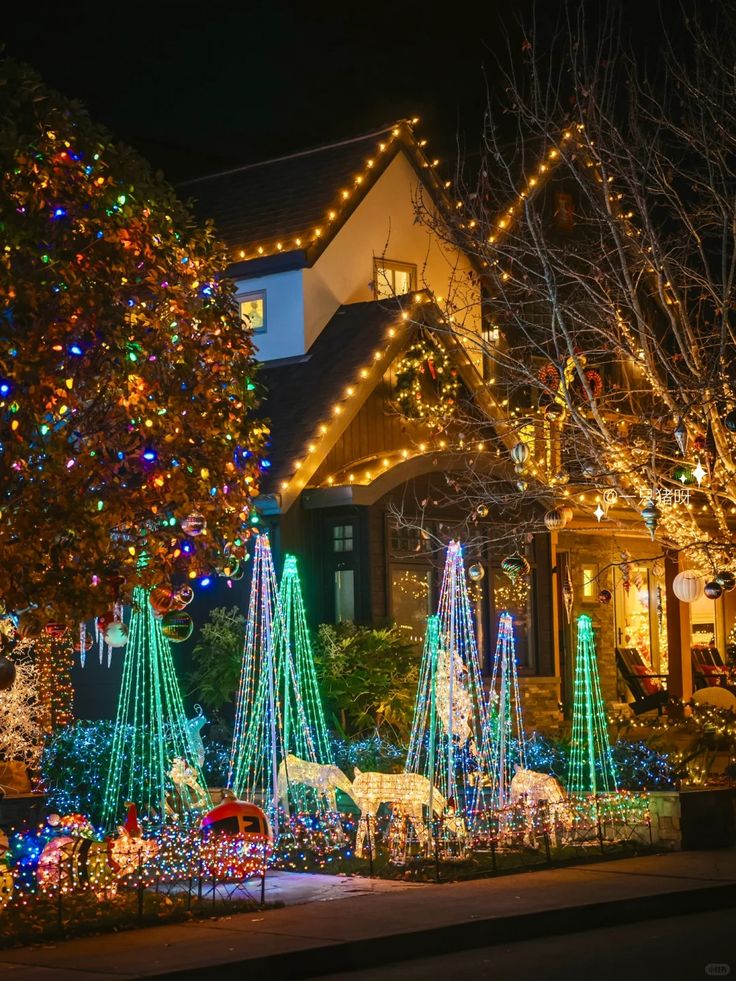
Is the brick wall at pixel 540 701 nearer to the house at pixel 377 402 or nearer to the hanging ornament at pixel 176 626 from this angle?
the house at pixel 377 402

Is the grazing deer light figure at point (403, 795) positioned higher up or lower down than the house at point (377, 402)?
lower down

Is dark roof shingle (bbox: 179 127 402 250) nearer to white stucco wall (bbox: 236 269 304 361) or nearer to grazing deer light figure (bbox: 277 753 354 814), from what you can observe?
white stucco wall (bbox: 236 269 304 361)

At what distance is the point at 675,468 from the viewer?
61.6 feet

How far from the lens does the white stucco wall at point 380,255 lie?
2248 centimetres

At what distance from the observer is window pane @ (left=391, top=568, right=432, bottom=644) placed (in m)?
21.0

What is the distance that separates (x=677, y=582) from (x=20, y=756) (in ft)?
29.3

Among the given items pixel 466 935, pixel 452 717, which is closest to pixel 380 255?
pixel 452 717

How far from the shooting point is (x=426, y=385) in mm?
Answer: 22125

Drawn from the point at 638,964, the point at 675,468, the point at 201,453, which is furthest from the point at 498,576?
the point at 638,964

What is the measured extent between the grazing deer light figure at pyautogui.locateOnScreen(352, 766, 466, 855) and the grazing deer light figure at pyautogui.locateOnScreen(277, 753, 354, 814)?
596 millimetres

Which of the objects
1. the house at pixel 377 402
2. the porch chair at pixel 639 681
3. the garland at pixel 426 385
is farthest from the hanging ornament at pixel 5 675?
the porch chair at pixel 639 681

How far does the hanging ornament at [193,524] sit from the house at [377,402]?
24.1 ft

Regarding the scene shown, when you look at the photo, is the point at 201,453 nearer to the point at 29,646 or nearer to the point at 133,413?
the point at 133,413

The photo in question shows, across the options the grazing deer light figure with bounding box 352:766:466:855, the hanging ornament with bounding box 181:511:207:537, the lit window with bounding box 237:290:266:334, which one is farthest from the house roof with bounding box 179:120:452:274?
the hanging ornament with bounding box 181:511:207:537
